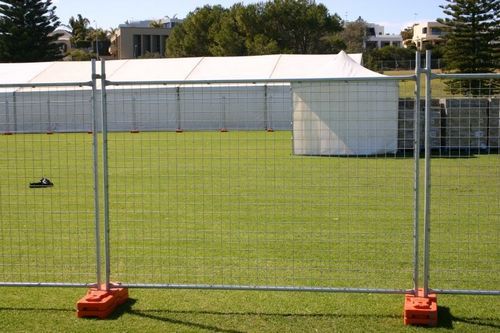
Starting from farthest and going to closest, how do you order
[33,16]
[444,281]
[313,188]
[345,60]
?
[33,16] < [345,60] < [313,188] < [444,281]

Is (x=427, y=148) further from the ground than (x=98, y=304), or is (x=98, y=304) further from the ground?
(x=427, y=148)

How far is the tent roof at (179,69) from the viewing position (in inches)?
1213

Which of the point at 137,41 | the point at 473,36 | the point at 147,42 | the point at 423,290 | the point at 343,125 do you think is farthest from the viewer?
the point at 147,42

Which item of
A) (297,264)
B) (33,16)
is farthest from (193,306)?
(33,16)

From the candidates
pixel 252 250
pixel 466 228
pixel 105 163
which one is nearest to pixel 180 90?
pixel 466 228

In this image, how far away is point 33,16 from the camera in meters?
60.4

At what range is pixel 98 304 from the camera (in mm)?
5707

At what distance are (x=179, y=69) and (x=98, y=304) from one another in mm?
27633

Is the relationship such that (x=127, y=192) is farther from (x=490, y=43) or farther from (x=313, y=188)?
(x=490, y=43)

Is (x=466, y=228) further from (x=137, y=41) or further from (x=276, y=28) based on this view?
(x=137, y=41)

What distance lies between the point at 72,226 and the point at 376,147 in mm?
11586

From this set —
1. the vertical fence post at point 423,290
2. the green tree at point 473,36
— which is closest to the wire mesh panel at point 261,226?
the vertical fence post at point 423,290

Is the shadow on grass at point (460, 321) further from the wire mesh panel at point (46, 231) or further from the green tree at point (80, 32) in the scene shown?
the green tree at point (80, 32)

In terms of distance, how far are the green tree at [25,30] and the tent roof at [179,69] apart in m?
26.3
